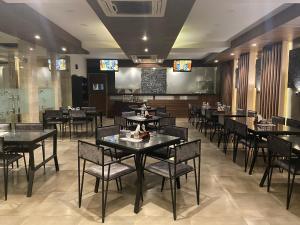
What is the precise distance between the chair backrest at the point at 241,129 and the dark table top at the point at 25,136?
3.36m

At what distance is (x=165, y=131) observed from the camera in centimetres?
407

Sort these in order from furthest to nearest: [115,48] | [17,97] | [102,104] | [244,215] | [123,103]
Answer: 1. [102,104]
2. [123,103]
3. [115,48]
4. [17,97]
5. [244,215]

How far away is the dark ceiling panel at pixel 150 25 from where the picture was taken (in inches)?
137

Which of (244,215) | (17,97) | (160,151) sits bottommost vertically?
(244,215)

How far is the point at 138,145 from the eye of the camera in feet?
10.0

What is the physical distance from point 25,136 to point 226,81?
31.6ft

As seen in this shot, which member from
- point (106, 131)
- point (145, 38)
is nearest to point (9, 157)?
point (106, 131)

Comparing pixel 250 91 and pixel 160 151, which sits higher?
pixel 250 91

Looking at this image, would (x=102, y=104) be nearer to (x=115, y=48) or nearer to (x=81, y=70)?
(x=81, y=70)

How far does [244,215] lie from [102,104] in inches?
421

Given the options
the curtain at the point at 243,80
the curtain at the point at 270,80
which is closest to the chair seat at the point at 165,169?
the curtain at the point at 270,80

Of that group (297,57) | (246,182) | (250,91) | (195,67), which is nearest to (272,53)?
(297,57)

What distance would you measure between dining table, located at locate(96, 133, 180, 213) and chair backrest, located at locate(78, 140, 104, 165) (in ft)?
1.22

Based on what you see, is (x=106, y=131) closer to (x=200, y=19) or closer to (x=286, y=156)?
(x=286, y=156)
